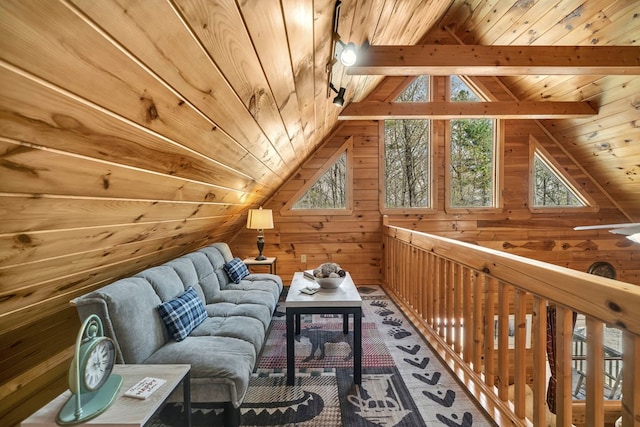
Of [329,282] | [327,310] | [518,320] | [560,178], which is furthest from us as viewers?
[560,178]

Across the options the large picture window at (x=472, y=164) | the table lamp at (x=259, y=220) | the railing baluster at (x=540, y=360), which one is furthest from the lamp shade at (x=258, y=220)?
the railing baluster at (x=540, y=360)

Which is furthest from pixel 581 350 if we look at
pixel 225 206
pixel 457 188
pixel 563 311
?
pixel 225 206

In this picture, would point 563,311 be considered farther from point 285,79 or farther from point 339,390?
point 285,79

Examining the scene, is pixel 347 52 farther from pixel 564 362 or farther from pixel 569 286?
pixel 564 362

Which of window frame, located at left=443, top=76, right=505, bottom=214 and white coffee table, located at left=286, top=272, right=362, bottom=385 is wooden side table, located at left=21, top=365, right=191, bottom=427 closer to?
white coffee table, located at left=286, top=272, right=362, bottom=385

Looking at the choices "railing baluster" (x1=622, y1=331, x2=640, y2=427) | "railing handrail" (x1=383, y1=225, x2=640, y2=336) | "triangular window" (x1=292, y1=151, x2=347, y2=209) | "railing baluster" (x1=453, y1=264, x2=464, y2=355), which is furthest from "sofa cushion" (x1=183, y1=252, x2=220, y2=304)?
"railing baluster" (x1=622, y1=331, x2=640, y2=427)

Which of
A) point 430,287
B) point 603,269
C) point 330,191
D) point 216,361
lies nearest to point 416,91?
point 330,191

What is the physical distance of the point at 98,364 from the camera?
111 cm

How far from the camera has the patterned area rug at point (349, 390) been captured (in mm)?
1658

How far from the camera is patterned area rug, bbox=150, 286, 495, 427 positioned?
1658 mm

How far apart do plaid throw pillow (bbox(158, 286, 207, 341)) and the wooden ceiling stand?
0.79 m

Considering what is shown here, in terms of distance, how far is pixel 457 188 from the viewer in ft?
14.7

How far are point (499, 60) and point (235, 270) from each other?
3.02 metres

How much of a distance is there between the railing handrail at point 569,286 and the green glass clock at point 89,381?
1708mm
